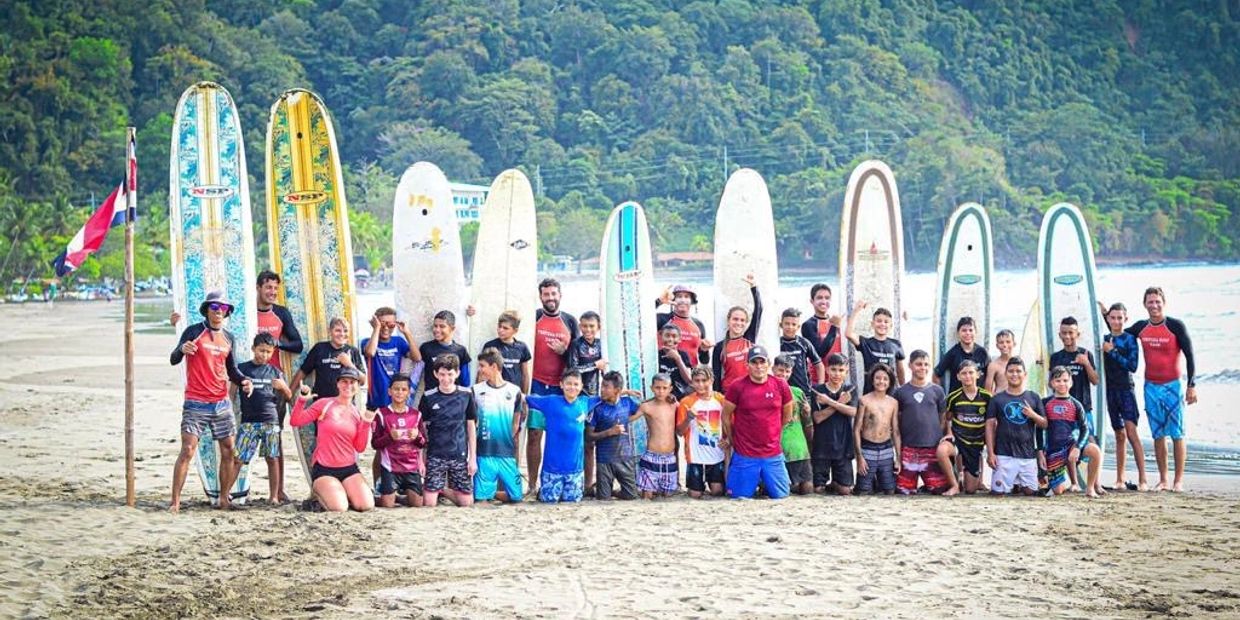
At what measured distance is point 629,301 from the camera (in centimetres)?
841

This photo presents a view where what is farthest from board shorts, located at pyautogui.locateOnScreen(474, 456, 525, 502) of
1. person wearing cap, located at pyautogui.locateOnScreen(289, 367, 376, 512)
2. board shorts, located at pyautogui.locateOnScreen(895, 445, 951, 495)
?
board shorts, located at pyautogui.locateOnScreen(895, 445, 951, 495)

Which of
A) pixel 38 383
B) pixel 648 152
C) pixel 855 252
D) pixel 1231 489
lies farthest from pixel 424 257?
pixel 648 152

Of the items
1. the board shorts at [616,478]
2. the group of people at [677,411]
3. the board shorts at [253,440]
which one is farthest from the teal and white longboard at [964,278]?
the board shorts at [253,440]

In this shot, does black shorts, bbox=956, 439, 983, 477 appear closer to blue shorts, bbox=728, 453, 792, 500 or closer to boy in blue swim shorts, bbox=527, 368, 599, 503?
blue shorts, bbox=728, 453, 792, 500

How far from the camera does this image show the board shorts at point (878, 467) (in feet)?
24.5

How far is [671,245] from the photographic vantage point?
50.2 meters

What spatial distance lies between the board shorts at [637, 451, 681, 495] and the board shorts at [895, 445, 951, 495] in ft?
4.16

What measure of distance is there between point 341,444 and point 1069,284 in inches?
183

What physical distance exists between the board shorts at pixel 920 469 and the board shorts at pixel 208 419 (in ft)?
11.8

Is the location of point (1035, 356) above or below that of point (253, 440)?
above

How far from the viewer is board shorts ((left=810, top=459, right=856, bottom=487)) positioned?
754 centimetres

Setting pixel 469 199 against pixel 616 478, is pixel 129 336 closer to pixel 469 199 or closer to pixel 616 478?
pixel 616 478

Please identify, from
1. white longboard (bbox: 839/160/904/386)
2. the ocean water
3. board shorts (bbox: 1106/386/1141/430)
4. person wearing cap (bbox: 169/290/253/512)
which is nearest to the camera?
person wearing cap (bbox: 169/290/253/512)

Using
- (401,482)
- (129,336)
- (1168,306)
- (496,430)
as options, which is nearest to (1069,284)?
(496,430)
